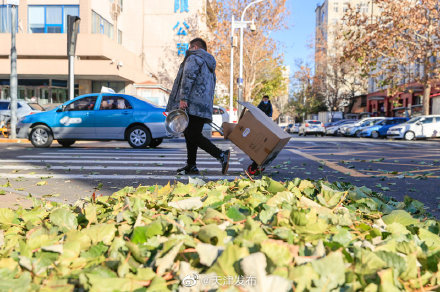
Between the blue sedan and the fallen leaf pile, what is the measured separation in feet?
31.7

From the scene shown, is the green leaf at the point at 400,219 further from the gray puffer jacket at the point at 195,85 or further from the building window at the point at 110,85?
the building window at the point at 110,85

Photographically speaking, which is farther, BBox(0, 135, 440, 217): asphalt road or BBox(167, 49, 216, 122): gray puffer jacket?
BBox(167, 49, 216, 122): gray puffer jacket

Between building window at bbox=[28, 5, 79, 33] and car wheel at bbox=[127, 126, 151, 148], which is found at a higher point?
building window at bbox=[28, 5, 79, 33]

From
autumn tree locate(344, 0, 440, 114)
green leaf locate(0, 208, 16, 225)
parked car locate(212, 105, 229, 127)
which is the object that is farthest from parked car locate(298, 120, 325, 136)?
green leaf locate(0, 208, 16, 225)

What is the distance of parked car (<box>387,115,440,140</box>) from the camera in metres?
27.3

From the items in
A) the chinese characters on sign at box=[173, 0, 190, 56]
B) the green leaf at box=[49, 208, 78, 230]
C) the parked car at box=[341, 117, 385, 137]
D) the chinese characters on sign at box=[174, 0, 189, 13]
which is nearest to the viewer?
the green leaf at box=[49, 208, 78, 230]

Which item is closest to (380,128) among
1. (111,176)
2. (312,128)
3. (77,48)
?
(312,128)

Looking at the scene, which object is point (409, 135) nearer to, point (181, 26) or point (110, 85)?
point (110, 85)

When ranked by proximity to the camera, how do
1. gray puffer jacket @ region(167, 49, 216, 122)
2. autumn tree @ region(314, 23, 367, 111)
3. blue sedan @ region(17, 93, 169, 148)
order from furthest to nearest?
autumn tree @ region(314, 23, 367, 111), blue sedan @ region(17, 93, 169, 148), gray puffer jacket @ region(167, 49, 216, 122)

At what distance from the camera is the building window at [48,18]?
31.7m

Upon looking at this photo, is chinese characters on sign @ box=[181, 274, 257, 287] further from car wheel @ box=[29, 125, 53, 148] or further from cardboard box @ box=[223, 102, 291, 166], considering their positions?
car wheel @ box=[29, 125, 53, 148]

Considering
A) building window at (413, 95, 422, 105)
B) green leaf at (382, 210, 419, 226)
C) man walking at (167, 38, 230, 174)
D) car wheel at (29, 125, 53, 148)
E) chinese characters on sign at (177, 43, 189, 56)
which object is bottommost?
green leaf at (382, 210, 419, 226)

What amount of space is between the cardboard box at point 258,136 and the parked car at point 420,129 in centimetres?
2422

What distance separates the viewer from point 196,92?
602 centimetres
